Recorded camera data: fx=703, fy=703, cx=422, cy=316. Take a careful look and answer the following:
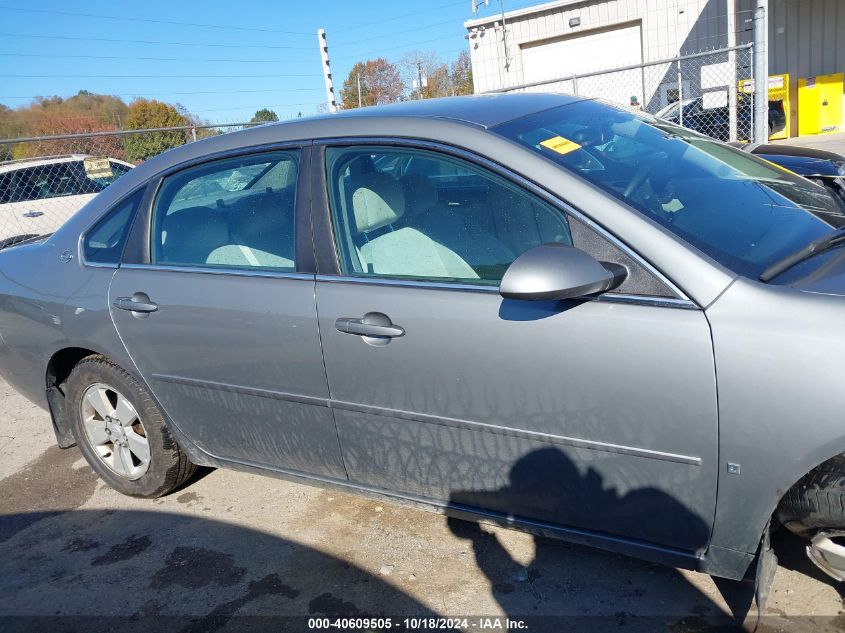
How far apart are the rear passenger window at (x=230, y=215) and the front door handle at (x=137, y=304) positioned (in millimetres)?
173

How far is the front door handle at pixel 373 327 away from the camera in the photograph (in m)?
2.32

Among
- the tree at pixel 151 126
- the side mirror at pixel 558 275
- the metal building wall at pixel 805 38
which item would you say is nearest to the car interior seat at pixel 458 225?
the side mirror at pixel 558 275

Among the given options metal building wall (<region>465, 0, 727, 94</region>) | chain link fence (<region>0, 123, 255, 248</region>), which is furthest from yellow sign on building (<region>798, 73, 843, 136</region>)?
chain link fence (<region>0, 123, 255, 248</region>)

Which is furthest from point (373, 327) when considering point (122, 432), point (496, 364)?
point (122, 432)

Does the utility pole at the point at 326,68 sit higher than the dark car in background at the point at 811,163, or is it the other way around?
the utility pole at the point at 326,68

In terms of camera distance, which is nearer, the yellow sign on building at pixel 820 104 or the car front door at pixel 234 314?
the car front door at pixel 234 314

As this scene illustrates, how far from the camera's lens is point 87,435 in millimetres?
3490

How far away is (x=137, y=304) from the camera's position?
9.70 feet

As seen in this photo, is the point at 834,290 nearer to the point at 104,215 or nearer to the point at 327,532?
the point at 327,532

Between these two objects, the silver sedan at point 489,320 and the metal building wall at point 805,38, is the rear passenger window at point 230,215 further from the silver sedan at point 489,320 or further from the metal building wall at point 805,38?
the metal building wall at point 805,38

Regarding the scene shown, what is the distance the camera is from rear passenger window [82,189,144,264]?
3127 millimetres

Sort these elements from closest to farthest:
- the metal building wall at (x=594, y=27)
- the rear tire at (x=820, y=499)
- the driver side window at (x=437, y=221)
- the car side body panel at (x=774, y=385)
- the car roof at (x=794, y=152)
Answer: the car side body panel at (x=774, y=385), the rear tire at (x=820, y=499), the driver side window at (x=437, y=221), the car roof at (x=794, y=152), the metal building wall at (x=594, y=27)

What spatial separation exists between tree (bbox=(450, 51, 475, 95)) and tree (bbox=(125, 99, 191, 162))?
47.0ft

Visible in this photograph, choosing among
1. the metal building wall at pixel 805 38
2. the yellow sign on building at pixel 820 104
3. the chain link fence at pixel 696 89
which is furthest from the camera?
the metal building wall at pixel 805 38
